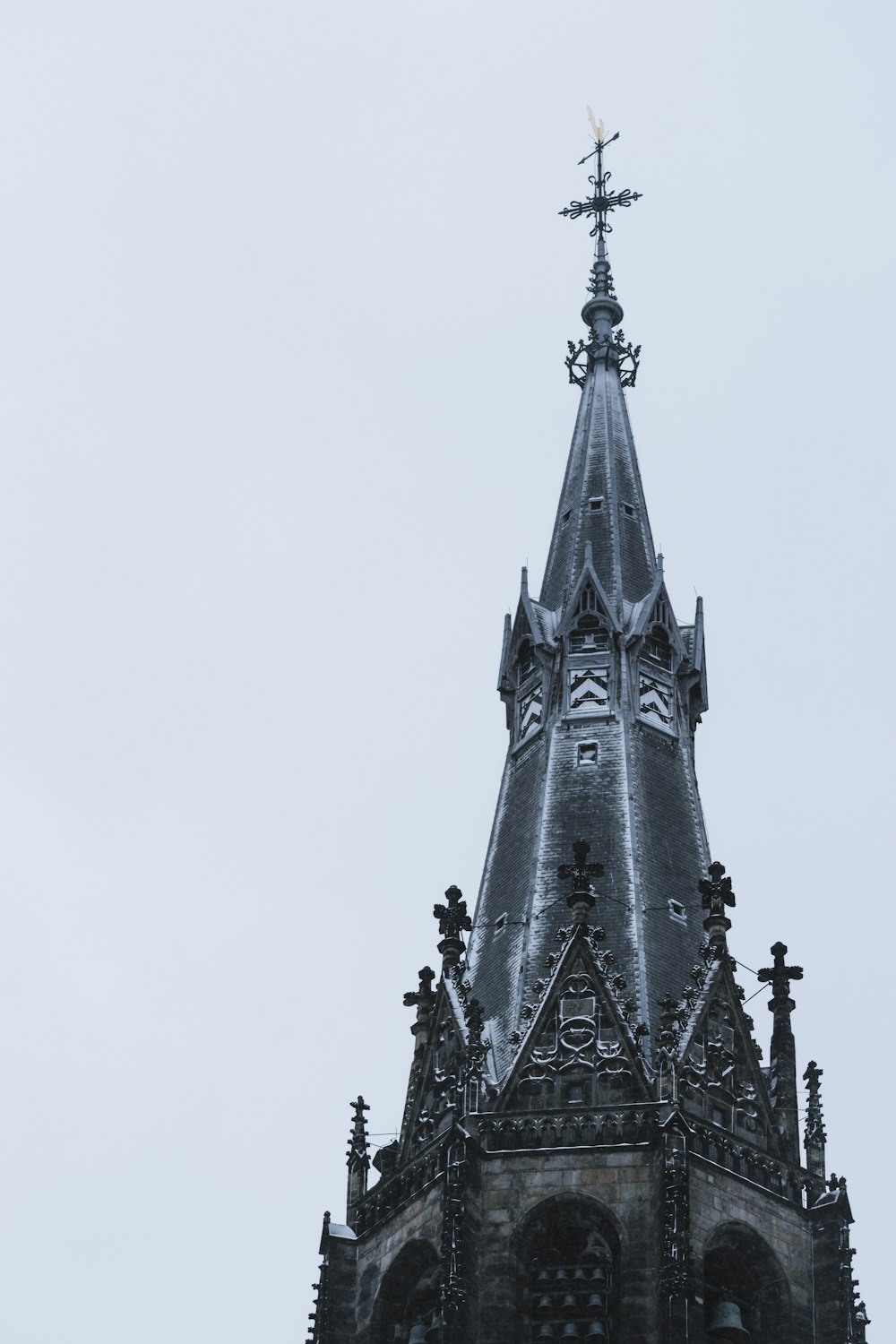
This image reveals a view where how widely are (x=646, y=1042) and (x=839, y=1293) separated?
558 cm

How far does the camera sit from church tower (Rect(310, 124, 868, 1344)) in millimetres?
51625

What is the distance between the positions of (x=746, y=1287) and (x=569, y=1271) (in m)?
3.13

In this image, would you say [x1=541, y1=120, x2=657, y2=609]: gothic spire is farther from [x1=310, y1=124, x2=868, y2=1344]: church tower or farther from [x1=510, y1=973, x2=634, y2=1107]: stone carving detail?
[x1=510, y1=973, x2=634, y2=1107]: stone carving detail

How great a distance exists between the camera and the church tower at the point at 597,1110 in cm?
5162

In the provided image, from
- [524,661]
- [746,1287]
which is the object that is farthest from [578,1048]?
[524,661]

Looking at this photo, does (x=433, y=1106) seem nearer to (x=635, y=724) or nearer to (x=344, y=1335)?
(x=344, y=1335)

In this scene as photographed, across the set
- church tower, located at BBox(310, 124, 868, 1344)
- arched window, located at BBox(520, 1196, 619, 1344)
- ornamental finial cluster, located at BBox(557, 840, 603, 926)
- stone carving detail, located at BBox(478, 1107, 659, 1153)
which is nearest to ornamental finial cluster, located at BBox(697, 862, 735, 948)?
church tower, located at BBox(310, 124, 868, 1344)

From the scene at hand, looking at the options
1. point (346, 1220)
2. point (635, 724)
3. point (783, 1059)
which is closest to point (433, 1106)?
point (346, 1220)

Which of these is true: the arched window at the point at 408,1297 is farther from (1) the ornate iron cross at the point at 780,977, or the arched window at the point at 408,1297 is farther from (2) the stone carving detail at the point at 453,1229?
(1) the ornate iron cross at the point at 780,977

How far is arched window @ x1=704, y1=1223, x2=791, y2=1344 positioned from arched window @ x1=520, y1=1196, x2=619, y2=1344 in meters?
1.69

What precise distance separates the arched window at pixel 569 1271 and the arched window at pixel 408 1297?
5.78ft

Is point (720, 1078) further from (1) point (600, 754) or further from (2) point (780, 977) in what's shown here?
(1) point (600, 754)

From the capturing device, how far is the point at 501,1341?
167ft

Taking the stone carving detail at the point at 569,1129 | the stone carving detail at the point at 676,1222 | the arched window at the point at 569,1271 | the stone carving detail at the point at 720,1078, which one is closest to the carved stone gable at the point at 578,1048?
the stone carving detail at the point at 569,1129
